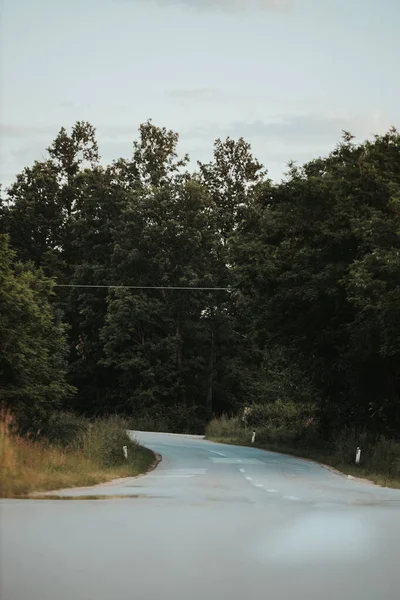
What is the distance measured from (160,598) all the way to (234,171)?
77120 mm

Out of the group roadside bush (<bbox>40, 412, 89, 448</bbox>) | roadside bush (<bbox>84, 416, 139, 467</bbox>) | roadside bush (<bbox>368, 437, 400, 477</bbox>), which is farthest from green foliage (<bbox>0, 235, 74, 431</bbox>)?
roadside bush (<bbox>368, 437, 400, 477</bbox>)

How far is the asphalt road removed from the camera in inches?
315

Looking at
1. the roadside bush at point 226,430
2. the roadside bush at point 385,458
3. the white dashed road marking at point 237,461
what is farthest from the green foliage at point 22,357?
the roadside bush at point 226,430

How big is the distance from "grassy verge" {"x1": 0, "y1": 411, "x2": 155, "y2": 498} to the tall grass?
22.6 feet

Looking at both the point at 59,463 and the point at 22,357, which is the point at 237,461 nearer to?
the point at 22,357

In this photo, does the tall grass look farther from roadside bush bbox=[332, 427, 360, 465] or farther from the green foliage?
the green foliage

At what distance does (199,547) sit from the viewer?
10414mm

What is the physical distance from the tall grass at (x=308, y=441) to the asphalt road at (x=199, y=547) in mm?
9454

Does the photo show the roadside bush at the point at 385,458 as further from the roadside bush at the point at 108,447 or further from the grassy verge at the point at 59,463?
the roadside bush at the point at 108,447

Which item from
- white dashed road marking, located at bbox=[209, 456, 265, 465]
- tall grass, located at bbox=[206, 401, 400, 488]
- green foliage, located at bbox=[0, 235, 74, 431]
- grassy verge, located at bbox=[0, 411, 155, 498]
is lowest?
white dashed road marking, located at bbox=[209, 456, 265, 465]

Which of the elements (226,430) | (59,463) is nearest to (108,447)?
(59,463)

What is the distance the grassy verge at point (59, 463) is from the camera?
57.7ft

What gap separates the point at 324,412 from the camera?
42.5m

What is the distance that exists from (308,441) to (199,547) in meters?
33.9
